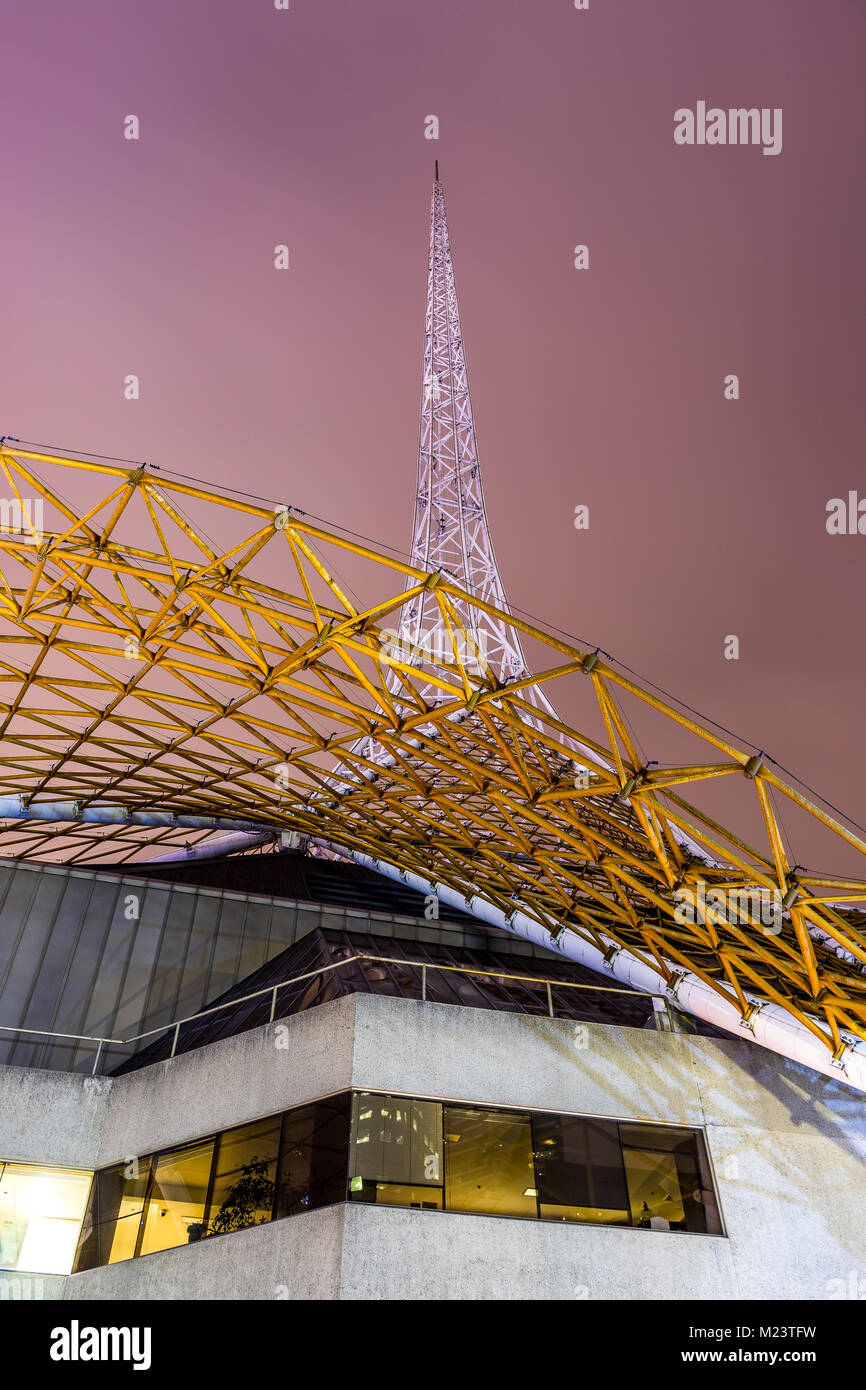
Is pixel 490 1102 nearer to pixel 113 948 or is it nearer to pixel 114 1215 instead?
pixel 114 1215

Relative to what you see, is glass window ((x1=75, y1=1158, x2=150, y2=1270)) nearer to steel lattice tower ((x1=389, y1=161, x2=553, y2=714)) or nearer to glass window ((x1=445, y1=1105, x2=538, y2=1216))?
glass window ((x1=445, y1=1105, x2=538, y2=1216))

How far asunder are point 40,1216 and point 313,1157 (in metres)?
9.36

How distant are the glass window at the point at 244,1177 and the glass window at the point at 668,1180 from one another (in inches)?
323

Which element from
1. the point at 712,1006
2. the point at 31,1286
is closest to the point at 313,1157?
the point at 31,1286

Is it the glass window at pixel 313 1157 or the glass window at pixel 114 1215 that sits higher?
the glass window at pixel 313 1157

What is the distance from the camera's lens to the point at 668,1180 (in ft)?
72.2

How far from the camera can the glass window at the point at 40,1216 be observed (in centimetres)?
2377

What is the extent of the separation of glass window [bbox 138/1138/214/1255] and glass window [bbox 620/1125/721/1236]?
9.87m

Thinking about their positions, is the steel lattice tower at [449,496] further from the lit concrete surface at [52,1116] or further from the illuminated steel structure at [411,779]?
the lit concrete surface at [52,1116]

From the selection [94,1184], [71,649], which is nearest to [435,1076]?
[94,1184]

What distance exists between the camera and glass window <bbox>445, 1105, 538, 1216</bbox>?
2014cm

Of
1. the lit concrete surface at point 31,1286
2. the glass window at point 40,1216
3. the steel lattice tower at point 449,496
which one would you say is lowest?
the lit concrete surface at point 31,1286

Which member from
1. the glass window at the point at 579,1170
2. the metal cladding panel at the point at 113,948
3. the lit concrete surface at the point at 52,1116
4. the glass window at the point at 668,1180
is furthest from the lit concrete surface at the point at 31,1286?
the glass window at the point at 668,1180
